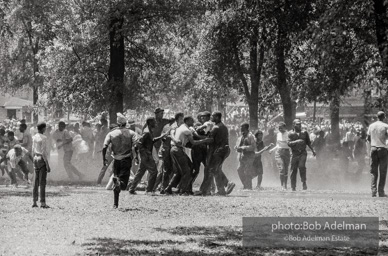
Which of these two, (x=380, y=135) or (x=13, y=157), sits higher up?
Result: (x=380, y=135)

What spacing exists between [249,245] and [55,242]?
8.54ft

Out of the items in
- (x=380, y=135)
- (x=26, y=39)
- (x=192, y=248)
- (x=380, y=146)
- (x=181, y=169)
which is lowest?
(x=192, y=248)

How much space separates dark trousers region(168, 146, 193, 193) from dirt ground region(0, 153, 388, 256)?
0.68 metres

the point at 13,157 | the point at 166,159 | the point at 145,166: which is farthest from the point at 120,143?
the point at 13,157

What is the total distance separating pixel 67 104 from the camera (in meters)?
29.1

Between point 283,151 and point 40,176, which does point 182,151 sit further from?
point 283,151

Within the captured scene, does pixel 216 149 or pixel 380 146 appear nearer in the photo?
pixel 380 146

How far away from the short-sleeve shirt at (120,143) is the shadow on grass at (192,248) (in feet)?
13.5

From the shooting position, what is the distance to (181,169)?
17609mm

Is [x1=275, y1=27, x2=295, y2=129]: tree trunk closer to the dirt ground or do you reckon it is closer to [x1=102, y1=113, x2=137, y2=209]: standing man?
the dirt ground

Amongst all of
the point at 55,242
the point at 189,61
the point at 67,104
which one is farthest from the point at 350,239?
the point at 189,61

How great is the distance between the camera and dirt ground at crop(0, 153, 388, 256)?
399 inches

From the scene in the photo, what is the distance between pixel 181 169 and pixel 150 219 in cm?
441

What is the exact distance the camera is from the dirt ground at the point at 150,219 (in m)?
10.1
